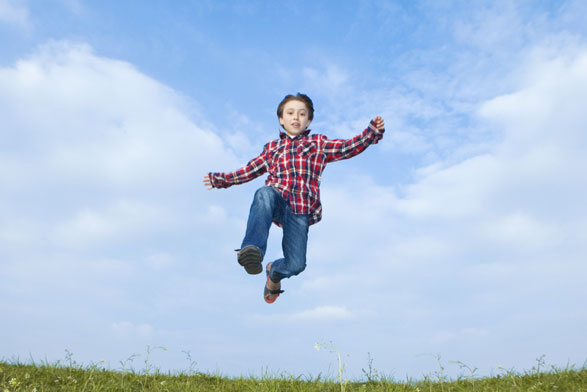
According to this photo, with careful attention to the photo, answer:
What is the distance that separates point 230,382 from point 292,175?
2913mm

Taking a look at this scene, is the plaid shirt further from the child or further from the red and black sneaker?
the red and black sneaker

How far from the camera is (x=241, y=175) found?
320 inches

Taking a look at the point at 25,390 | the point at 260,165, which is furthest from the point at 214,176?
the point at 25,390

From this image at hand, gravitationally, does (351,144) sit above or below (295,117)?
below

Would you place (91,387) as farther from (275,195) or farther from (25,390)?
A: (275,195)

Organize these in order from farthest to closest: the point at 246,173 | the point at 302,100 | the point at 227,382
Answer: the point at 246,173 < the point at 302,100 < the point at 227,382

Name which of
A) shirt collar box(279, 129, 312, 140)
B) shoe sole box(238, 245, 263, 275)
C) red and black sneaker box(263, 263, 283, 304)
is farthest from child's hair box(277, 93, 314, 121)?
shoe sole box(238, 245, 263, 275)

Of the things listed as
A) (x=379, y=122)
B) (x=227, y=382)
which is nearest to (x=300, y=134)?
(x=379, y=122)

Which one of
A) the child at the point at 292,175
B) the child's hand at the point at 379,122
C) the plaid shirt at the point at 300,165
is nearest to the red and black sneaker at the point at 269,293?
the child at the point at 292,175

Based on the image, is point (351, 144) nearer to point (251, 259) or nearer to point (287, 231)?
point (287, 231)

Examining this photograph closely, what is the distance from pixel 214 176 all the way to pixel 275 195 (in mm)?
1159

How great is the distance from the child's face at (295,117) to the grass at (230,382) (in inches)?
135

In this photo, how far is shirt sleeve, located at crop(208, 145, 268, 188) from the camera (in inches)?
315

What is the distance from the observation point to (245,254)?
20.7ft
